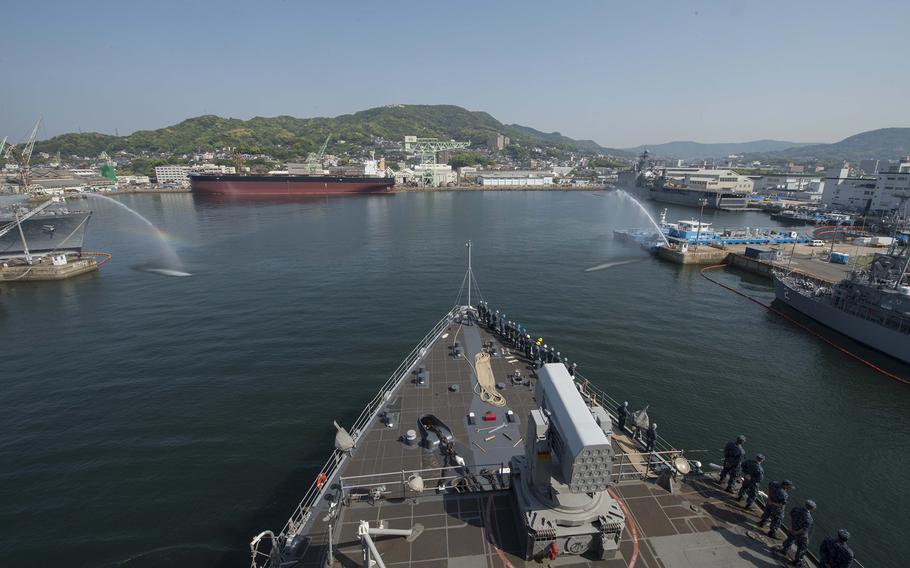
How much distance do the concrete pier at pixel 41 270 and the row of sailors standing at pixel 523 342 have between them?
6581cm

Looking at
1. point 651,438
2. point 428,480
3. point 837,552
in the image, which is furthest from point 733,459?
point 428,480

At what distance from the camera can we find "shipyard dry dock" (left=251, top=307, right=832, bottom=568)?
444 inches

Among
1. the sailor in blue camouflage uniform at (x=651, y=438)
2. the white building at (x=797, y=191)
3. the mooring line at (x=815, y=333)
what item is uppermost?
the white building at (x=797, y=191)

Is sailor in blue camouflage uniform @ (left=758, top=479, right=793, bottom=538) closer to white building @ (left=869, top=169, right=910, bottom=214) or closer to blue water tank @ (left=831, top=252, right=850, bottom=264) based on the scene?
blue water tank @ (left=831, top=252, right=850, bottom=264)

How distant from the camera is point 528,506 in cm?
1097

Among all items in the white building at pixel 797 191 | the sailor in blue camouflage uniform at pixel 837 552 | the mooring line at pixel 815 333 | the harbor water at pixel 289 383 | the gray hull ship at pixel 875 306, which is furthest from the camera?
the white building at pixel 797 191

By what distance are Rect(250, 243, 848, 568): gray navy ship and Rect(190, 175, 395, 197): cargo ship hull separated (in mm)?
174200

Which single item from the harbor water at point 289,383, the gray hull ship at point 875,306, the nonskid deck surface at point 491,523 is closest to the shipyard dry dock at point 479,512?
the nonskid deck surface at point 491,523

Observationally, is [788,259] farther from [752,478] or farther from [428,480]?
[428,480]

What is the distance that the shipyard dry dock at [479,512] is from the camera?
1127 centimetres

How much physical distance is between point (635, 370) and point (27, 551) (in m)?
38.7

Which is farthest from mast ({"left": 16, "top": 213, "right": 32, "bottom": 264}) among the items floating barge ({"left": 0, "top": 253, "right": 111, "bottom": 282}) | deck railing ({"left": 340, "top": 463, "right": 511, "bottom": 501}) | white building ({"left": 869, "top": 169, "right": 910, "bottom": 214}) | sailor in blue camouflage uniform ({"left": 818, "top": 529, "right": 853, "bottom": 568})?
white building ({"left": 869, "top": 169, "right": 910, "bottom": 214})

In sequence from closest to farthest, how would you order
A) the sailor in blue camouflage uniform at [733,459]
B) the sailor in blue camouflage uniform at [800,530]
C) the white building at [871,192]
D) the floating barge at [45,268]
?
the sailor in blue camouflage uniform at [800,530] → the sailor in blue camouflage uniform at [733,459] → the floating barge at [45,268] → the white building at [871,192]

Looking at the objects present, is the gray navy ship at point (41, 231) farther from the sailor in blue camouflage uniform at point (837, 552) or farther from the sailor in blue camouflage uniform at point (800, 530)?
the sailor in blue camouflage uniform at point (837, 552)
